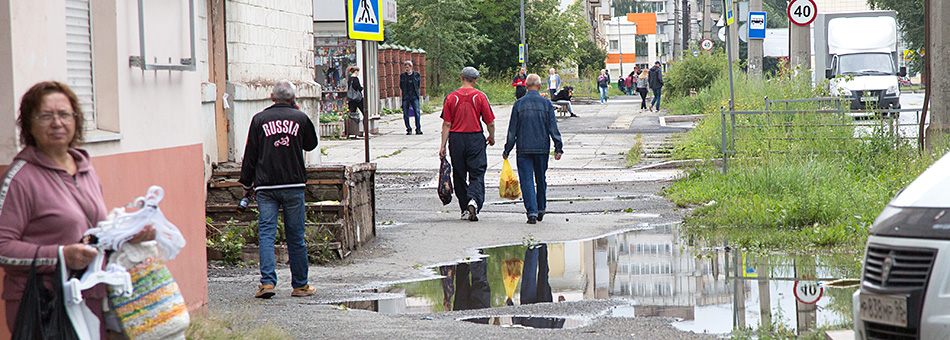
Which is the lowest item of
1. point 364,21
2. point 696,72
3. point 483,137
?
point 483,137

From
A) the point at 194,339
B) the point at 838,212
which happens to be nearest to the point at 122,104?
the point at 194,339

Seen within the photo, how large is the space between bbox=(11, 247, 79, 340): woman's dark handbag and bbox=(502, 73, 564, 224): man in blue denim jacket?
29.1 feet

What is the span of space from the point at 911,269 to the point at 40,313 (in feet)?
11.0

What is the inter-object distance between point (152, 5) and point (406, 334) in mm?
2504

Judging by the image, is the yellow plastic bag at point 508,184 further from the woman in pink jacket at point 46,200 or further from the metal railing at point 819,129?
the woman in pink jacket at point 46,200

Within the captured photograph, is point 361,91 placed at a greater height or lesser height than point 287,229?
greater

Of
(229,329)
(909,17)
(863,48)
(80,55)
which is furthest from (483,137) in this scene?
(909,17)

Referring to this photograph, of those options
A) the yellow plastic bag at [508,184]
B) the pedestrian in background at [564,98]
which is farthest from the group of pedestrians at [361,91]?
the yellow plastic bag at [508,184]

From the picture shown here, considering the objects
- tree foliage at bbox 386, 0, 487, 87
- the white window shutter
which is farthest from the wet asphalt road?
tree foliage at bbox 386, 0, 487, 87

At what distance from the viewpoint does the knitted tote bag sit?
13.4 feet

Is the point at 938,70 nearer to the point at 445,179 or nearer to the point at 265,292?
the point at 445,179

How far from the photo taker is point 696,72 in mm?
36500

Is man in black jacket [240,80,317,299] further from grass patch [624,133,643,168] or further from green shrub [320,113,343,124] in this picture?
green shrub [320,113,343,124]

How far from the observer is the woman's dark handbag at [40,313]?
3.93 metres
